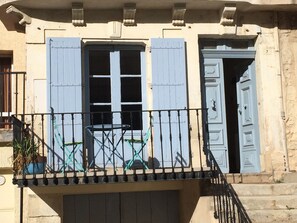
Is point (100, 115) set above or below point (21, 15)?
below

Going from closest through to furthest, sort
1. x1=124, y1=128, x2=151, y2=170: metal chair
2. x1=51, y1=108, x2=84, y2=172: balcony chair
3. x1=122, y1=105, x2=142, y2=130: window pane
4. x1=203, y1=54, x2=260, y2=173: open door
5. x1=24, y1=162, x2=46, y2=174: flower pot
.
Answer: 1. x1=24, y1=162, x2=46, y2=174: flower pot
2. x1=124, y1=128, x2=151, y2=170: metal chair
3. x1=51, y1=108, x2=84, y2=172: balcony chair
4. x1=122, y1=105, x2=142, y2=130: window pane
5. x1=203, y1=54, x2=260, y2=173: open door

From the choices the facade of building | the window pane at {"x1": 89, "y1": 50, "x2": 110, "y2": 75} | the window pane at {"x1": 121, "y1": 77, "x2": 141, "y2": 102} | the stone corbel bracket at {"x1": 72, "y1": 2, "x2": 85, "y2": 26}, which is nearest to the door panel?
the facade of building

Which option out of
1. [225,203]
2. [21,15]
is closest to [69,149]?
[21,15]

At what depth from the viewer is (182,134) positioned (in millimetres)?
8602

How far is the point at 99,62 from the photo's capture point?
906 centimetres

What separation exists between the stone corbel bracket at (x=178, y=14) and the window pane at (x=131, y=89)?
3.79 feet

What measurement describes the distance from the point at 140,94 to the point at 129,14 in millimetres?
1358

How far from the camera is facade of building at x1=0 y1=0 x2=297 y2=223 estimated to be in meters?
8.37

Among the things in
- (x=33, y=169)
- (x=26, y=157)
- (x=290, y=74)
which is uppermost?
(x=290, y=74)

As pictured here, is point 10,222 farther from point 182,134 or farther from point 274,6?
point 274,6

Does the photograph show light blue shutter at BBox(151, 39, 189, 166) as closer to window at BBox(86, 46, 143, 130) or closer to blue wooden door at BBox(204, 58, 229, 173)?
window at BBox(86, 46, 143, 130)

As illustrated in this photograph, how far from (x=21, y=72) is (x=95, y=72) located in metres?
Result: 1.23

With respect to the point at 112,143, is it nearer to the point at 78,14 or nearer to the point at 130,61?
the point at 130,61

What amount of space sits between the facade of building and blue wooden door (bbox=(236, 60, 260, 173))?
20mm
